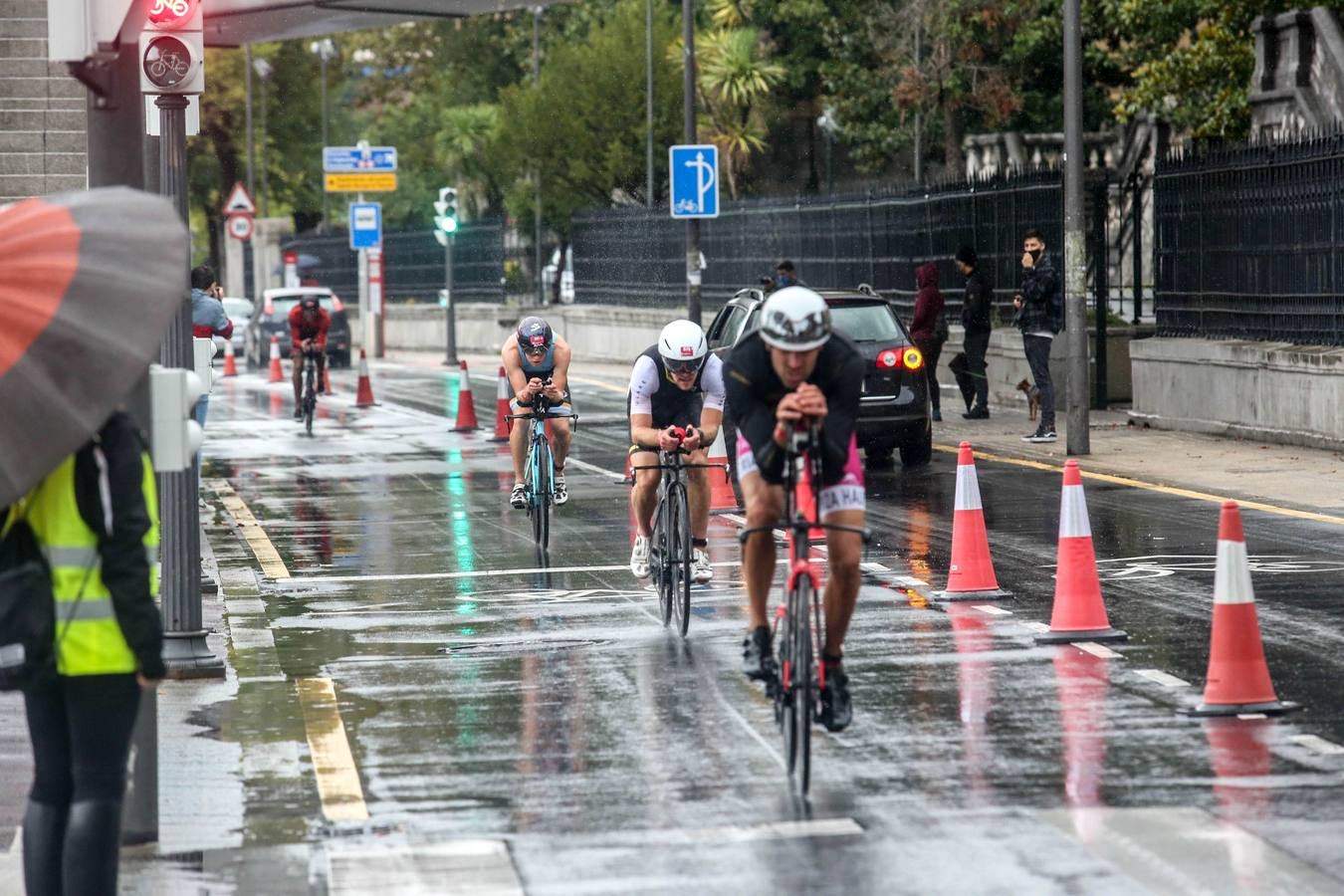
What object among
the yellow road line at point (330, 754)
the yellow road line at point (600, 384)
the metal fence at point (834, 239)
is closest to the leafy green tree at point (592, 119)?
the metal fence at point (834, 239)

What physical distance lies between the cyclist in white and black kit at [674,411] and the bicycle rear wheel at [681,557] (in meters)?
0.32

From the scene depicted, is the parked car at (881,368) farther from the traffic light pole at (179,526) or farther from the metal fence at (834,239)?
the traffic light pole at (179,526)

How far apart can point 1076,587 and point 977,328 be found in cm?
1564

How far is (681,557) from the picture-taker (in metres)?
12.1

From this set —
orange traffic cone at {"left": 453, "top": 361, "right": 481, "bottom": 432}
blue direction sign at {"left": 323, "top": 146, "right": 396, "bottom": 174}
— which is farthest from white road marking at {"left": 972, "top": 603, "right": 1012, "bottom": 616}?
blue direction sign at {"left": 323, "top": 146, "right": 396, "bottom": 174}

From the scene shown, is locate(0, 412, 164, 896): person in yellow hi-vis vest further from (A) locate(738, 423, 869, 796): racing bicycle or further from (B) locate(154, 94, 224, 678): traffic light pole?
(B) locate(154, 94, 224, 678): traffic light pole

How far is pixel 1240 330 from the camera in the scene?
23438 millimetres

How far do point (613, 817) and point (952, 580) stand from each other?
5512 mm

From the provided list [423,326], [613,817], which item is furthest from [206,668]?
[423,326]

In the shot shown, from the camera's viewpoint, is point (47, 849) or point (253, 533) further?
point (253, 533)

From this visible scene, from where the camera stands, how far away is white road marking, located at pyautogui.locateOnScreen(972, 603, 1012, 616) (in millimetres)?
12516

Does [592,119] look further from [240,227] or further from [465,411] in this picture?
[465,411]

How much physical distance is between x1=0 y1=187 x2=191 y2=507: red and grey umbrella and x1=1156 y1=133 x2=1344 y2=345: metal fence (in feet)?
53.6

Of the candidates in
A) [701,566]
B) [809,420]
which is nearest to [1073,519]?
[701,566]
